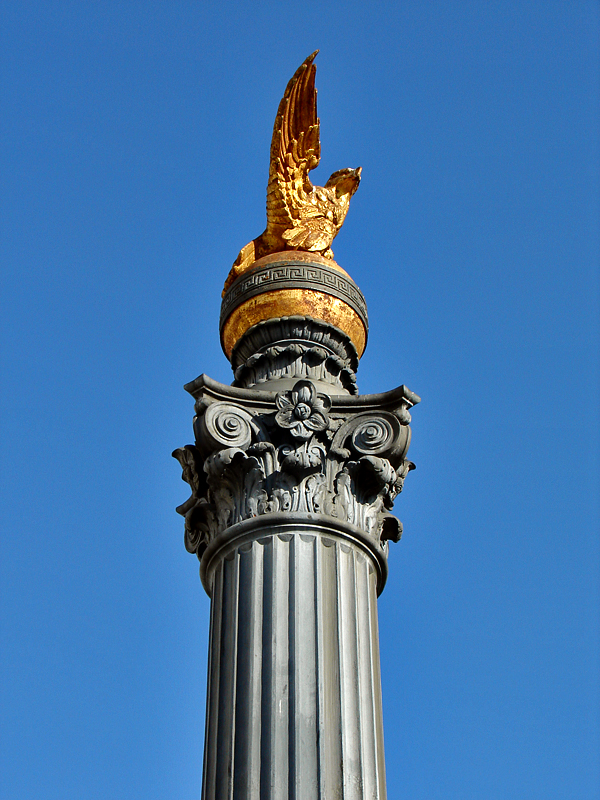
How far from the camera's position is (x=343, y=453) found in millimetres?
13578

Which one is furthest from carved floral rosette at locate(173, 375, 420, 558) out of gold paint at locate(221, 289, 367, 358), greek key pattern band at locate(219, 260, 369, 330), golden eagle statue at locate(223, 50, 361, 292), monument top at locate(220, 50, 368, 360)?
golden eagle statue at locate(223, 50, 361, 292)

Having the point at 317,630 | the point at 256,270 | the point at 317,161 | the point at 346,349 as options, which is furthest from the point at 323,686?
the point at 317,161

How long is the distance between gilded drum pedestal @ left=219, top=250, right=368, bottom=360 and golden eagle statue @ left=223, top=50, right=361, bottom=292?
0.51 m

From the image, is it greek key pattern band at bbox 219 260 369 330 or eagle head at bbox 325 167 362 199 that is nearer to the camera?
greek key pattern band at bbox 219 260 369 330

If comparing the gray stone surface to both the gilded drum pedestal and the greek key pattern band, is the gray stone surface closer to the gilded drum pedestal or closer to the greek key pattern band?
the gilded drum pedestal

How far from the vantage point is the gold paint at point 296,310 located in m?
15.6

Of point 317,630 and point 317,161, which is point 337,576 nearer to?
point 317,630

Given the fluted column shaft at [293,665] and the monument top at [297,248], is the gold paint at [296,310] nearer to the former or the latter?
the monument top at [297,248]

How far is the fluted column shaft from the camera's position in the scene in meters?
11.2

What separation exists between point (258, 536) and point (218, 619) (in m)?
1.06

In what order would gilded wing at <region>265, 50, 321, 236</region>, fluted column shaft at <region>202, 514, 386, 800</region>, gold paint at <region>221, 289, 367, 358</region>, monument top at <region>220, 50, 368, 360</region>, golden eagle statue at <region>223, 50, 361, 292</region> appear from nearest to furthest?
fluted column shaft at <region>202, 514, 386, 800</region> < gold paint at <region>221, 289, 367, 358</region> < monument top at <region>220, 50, 368, 360</region> < golden eagle statue at <region>223, 50, 361, 292</region> < gilded wing at <region>265, 50, 321, 236</region>

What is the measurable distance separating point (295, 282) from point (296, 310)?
1.55ft

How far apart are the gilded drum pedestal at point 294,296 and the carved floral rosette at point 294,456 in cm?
193

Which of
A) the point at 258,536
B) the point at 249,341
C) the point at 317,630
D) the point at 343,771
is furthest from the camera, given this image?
the point at 249,341
